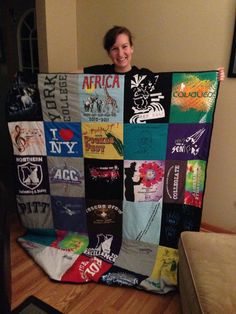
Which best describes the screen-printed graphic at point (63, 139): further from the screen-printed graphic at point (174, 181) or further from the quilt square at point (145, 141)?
the screen-printed graphic at point (174, 181)

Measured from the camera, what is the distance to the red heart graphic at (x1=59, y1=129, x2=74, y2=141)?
1.72 m

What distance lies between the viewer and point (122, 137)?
1.69 metres

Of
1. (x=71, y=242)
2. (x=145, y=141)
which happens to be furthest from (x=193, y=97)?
(x=71, y=242)

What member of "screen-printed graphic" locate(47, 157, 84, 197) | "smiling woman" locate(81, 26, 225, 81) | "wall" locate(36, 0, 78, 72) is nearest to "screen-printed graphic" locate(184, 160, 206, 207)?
"smiling woman" locate(81, 26, 225, 81)

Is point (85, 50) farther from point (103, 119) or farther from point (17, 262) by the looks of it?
point (17, 262)

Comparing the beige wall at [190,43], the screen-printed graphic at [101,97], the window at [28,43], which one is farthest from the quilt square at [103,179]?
the window at [28,43]

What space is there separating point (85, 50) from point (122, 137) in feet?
3.62

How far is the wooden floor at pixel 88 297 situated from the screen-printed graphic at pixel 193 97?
3.42 ft

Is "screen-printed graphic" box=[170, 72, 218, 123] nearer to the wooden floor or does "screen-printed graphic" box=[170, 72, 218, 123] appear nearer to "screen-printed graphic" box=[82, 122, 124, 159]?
"screen-printed graphic" box=[82, 122, 124, 159]

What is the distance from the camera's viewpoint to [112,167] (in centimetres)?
175

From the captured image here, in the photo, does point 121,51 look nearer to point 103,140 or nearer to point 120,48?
point 120,48

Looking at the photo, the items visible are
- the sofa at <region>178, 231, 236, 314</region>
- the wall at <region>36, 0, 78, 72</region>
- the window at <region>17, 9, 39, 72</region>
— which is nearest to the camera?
the sofa at <region>178, 231, 236, 314</region>

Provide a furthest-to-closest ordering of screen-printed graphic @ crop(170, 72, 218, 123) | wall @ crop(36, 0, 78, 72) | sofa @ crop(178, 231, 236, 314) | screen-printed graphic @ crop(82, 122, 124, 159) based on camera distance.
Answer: wall @ crop(36, 0, 78, 72) → screen-printed graphic @ crop(82, 122, 124, 159) → screen-printed graphic @ crop(170, 72, 218, 123) → sofa @ crop(178, 231, 236, 314)

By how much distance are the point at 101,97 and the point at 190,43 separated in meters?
0.79
